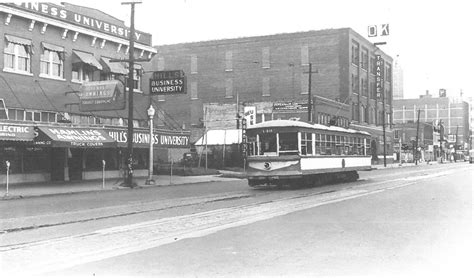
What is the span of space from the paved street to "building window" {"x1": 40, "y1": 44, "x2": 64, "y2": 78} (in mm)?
12709

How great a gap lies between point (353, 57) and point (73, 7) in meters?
39.1

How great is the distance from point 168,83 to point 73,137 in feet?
21.0

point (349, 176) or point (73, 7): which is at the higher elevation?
point (73, 7)

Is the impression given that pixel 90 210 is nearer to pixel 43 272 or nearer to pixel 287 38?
pixel 43 272

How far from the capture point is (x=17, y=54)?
2534cm

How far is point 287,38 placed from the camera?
61781mm

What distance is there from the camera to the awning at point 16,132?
2173 centimetres

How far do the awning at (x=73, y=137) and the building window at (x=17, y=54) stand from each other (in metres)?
3.91

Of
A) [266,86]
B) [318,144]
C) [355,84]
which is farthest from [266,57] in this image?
[318,144]

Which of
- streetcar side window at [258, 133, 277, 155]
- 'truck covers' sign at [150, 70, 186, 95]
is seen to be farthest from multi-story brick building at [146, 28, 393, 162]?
streetcar side window at [258, 133, 277, 155]

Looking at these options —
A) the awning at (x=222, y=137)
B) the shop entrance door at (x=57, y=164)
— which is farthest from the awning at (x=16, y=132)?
the awning at (x=222, y=137)

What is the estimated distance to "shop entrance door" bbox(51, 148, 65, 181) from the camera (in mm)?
27141

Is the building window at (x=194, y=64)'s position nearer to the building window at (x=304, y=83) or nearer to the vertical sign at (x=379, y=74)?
the building window at (x=304, y=83)

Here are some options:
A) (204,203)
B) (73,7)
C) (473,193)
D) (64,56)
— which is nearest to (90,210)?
(204,203)
